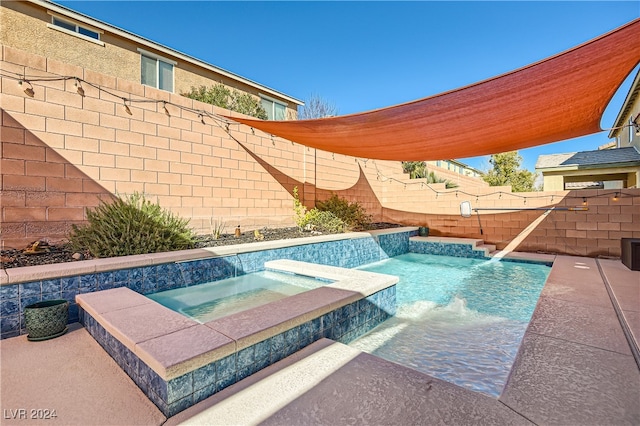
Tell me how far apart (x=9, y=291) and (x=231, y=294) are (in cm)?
227

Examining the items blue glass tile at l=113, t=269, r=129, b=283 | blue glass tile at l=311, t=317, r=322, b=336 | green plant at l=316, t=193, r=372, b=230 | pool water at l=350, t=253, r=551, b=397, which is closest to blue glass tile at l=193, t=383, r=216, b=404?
blue glass tile at l=311, t=317, r=322, b=336

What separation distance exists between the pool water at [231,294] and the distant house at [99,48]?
9753 millimetres

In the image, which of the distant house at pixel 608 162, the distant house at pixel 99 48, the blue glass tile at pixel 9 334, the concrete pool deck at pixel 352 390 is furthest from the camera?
the distant house at pixel 608 162

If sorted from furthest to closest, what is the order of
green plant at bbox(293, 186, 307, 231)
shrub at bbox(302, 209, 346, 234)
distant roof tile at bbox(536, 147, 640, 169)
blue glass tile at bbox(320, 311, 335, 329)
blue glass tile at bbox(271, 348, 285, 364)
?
distant roof tile at bbox(536, 147, 640, 169) < shrub at bbox(302, 209, 346, 234) < green plant at bbox(293, 186, 307, 231) < blue glass tile at bbox(320, 311, 335, 329) < blue glass tile at bbox(271, 348, 285, 364)

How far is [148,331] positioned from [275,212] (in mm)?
5840

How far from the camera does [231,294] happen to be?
14.2 feet

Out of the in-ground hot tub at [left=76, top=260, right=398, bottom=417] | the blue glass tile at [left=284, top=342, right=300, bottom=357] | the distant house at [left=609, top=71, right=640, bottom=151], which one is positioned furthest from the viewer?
the distant house at [left=609, top=71, right=640, bottom=151]

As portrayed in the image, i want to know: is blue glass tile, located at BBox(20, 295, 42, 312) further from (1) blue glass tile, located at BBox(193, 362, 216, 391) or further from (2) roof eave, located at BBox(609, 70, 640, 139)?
(2) roof eave, located at BBox(609, 70, 640, 139)

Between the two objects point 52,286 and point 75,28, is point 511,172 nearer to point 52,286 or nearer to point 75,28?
point 52,286

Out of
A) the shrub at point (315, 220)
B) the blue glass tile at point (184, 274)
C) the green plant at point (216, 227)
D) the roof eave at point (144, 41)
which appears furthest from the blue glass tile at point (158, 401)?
the roof eave at point (144, 41)

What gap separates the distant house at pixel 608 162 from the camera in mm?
10375

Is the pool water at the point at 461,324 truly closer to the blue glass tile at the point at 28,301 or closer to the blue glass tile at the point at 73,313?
the blue glass tile at the point at 73,313

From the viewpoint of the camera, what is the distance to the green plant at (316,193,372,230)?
902 centimetres

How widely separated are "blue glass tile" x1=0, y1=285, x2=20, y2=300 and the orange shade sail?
13.8ft
